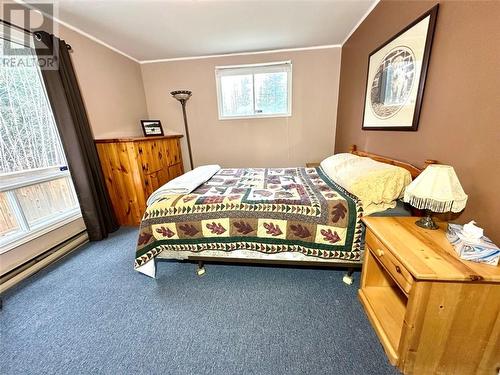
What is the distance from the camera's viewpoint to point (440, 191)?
1.06 m

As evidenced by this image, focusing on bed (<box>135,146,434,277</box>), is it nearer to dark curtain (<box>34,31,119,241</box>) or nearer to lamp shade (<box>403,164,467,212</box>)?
lamp shade (<box>403,164,467,212</box>)

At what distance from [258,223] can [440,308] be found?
3.51ft

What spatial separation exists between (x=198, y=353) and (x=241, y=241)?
0.74 m

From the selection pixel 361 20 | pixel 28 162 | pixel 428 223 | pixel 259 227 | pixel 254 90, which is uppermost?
pixel 361 20

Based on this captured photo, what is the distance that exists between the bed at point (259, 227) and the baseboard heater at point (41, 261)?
44.5 inches

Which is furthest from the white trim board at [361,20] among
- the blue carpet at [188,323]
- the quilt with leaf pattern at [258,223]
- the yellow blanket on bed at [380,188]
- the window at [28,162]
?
the window at [28,162]

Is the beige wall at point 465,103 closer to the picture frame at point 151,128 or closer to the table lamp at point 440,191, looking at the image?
the table lamp at point 440,191

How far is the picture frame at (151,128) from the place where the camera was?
3.42 m

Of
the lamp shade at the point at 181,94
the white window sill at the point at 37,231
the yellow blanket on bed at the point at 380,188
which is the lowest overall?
the white window sill at the point at 37,231

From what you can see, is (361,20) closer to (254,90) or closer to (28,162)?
(254,90)

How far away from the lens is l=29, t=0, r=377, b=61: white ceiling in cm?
199

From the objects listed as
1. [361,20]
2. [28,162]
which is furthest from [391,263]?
[28,162]

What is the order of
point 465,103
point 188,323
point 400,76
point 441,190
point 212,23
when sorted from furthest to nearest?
point 212,23 < point 400,76 < point 188,323 < point 465,103 < point 441,190

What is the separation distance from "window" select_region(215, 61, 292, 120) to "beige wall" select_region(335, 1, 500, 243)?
1712 millimetres
